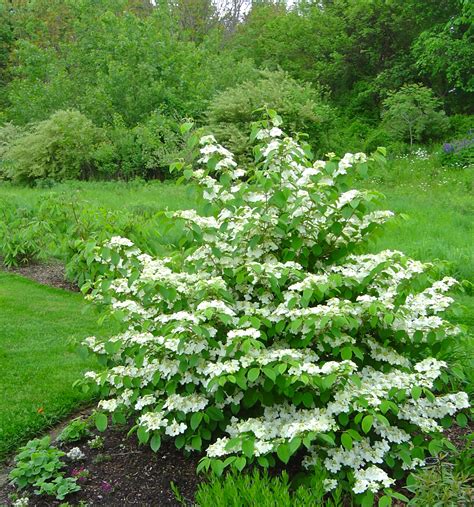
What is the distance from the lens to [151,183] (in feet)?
50.7

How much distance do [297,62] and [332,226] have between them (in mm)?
21912

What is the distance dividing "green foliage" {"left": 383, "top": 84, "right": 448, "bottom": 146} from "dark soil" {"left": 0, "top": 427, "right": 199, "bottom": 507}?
15293 millimetres


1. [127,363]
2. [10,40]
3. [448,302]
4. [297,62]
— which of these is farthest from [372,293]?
[10,40]

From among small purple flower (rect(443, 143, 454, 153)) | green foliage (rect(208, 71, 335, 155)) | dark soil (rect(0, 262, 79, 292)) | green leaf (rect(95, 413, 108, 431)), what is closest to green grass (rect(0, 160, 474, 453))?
dark soil (rect(0, 262, 79, 292))

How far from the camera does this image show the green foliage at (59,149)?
16.6 meters

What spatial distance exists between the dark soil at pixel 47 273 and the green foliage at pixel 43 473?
4078 millimetres

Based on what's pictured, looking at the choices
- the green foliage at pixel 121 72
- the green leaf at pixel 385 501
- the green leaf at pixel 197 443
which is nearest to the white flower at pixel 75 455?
the green leaf at pixel 197 443

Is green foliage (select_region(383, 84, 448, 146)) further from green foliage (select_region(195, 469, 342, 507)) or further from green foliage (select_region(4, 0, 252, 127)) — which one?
green foliage (select_region(195, 469, 342, 507))

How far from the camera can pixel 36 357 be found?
17.3ft

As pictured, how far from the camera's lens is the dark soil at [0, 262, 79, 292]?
7676mm

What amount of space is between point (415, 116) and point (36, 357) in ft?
49.5

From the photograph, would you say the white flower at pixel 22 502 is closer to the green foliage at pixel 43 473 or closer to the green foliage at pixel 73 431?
the green foliage at pixel 43 473

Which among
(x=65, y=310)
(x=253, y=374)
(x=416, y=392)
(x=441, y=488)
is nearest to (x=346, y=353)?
(x=416, y=392)

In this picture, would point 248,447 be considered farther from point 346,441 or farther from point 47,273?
point 47,273
